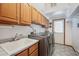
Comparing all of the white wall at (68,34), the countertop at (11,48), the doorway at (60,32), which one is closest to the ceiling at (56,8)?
the doorway at (60,32)

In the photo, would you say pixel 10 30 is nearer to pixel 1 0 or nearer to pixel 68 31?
pixel 1 0

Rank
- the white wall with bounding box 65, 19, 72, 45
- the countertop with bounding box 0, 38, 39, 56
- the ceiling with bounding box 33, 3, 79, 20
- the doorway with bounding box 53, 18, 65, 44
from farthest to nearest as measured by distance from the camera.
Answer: the white wall with bounding box 65, 19, 72, 45 → the doorway with bounding box 53, 18, 65, 44 → the ceiling with bounding box 33, 3, 79, 20 → the countertop with bounding box 0, 38, 39, 56

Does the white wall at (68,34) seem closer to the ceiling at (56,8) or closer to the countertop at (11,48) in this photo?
the ceiling at (56,8)

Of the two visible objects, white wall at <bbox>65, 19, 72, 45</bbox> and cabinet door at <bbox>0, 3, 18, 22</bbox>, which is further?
white wall at <bbox>65, 19, 72, 45</bbox>

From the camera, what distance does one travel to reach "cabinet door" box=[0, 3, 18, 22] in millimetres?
1352

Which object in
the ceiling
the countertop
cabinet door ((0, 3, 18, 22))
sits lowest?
the countertop

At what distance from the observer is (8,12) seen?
1.51 m

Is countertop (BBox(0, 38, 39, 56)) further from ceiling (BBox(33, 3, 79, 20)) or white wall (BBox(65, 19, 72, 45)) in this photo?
white wall (BBox(65, 19, 72, 45))

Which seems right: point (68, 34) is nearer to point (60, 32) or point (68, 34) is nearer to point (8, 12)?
point (60, 32)

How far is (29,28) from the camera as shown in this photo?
3234 mm

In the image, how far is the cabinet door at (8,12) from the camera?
4.43ft

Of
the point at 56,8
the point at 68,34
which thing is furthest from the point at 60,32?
the point at 56,8

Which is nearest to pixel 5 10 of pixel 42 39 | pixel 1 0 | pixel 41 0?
pixel 1 0

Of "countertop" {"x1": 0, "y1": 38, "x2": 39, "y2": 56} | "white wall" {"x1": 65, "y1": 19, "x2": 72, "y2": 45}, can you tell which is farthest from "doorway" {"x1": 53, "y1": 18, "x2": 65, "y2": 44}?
"countertop" {"x1": 0, "y1": 38, "x2": 39, "y2": 56}
